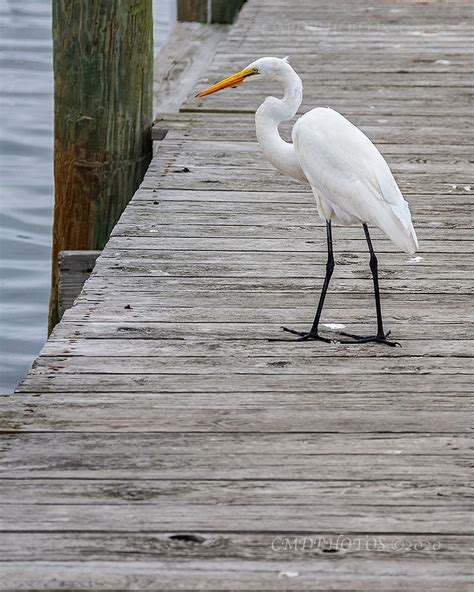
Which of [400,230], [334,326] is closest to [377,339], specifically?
[334,326]

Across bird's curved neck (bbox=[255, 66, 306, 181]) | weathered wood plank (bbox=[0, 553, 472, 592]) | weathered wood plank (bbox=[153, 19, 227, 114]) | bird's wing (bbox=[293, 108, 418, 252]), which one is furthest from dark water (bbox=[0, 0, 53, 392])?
weathered wood plank (bbox=[0, 553, 472, 592])

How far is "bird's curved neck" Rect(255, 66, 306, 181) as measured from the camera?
4359 mm

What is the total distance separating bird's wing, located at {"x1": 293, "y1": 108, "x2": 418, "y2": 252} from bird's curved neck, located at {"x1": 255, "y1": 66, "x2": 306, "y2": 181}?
8.8 inches

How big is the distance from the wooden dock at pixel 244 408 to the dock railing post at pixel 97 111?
26 cm

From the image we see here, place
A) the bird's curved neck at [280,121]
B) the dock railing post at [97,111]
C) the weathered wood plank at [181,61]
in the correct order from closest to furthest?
the bird's curved neck at [280,121] → the dock railing post at [97,111] → the weathered wood plank at [181,61]

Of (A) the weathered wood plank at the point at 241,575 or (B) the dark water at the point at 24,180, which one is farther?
(B) the dark water at the point at 24,180

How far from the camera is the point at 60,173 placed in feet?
18.7

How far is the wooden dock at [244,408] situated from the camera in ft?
8.65

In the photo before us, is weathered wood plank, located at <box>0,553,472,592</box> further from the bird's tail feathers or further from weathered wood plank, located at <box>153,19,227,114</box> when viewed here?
weathered wood plank, located at <box>153,19,227,114</box>

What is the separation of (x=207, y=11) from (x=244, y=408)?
22.5ft

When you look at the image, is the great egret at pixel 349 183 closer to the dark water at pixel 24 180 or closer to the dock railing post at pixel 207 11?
the dark water at pixel 24 180

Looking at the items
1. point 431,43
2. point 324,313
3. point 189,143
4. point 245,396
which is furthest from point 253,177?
point 431,43

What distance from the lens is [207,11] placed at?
384 inches

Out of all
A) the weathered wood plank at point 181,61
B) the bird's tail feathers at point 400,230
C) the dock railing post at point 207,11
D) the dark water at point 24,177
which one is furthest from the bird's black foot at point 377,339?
the dock railing post at point 207,11
